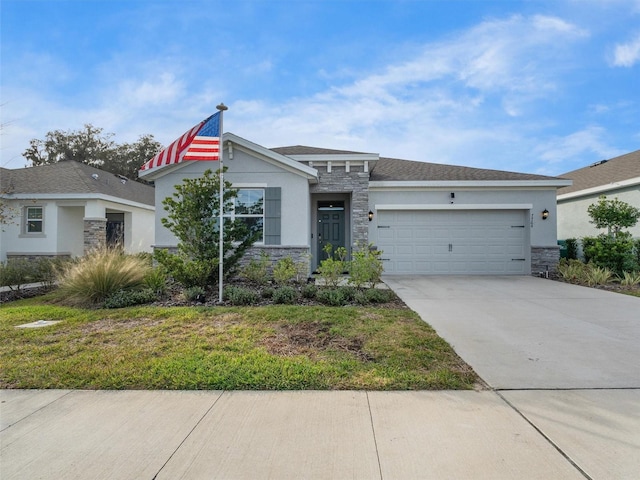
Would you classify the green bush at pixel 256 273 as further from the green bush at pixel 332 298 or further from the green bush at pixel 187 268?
the green bush at pixel 332 298

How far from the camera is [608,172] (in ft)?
46.4

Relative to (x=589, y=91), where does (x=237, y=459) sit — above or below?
below

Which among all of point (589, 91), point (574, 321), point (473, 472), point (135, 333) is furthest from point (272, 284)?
point (589, 91)

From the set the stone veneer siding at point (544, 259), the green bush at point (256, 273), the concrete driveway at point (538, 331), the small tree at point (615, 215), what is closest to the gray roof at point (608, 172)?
the small tree at point (615, 215)

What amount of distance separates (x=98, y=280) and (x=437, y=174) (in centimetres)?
1099

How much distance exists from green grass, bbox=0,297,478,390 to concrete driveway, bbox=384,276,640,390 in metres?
0.48

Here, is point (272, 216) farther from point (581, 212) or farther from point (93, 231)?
point (581, 212)

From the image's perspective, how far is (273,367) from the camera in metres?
3.74

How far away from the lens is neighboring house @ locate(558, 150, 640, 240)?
12.4 m

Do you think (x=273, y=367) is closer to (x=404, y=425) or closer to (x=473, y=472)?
(x=404, y=425)

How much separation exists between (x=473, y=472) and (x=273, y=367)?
86.1 inches

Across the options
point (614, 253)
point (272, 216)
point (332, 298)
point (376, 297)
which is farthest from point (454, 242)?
point (332, 298)

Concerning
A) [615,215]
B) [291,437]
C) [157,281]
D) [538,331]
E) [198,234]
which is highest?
[615,215]

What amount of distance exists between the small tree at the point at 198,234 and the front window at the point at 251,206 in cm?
255
